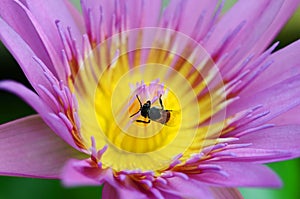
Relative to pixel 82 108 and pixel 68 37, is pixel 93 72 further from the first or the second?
pixel 68 37

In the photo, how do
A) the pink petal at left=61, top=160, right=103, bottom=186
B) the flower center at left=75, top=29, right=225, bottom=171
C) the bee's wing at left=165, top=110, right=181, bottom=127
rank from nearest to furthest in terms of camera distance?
the pink petal at left=61, top=160, right=103, bottom=186 → the flower center at left=75, top=29, right=225, bottom=171 → the bee's wing at left=165, top=110, right=181, bottom=127

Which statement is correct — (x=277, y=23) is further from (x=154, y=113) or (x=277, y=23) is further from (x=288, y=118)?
(x=154, y=113)

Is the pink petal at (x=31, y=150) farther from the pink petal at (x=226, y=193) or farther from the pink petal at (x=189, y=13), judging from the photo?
the pink petal at (x=189, y=13)

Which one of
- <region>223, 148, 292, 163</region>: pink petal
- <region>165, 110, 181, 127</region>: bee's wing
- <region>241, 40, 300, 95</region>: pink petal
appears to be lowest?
<region>223, 148, 292, 163</region>: pink petal

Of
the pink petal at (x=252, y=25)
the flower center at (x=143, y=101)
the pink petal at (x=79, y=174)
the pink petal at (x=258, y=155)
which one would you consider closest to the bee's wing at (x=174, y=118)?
the flower center at (x=143, y=101)

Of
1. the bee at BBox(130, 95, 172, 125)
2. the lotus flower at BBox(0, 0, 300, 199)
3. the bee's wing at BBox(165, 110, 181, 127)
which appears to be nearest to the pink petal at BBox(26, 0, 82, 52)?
the lotus flower at BBox(0, 0, 300, 199)

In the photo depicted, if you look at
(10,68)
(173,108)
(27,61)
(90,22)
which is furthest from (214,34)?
(10,68)

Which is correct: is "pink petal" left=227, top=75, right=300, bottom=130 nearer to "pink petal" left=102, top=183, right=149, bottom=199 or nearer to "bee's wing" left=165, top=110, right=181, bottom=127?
"bee's wing" left=165, top=110, right=181, bottom=127
